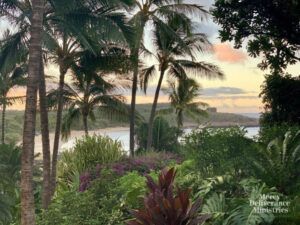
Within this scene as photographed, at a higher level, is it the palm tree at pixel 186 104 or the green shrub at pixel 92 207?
the palm tree at pixel 186 104

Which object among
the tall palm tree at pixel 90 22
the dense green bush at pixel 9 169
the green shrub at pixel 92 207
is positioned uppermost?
the tall palm tree at pixel 90 22

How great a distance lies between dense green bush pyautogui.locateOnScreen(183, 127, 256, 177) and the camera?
34.1 feet

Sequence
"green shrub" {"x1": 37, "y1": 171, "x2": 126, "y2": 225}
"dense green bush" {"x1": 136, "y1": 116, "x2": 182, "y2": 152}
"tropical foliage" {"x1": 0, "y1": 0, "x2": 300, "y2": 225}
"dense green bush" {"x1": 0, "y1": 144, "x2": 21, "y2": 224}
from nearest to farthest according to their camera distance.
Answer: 1. "tropical foliage" {"x1": 0, "y1": 0, "x2": 300, "y2": 225}
2. "green shrub" {"x1": 37, "y1": 171, "x2": 126, "y2": 225}
3. "dense green bush" {"x1": 0, "y1": 144, "x2": 21, "y2": 224}
4. "dense green bush" {"x1": 136, "y1": 116, "x2": 182, "y2": 152}

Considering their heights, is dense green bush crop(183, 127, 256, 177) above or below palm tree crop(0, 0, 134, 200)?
below

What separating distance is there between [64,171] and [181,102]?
876 inches

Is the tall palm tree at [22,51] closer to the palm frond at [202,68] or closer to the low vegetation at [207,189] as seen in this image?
the low vegetation at [207,189]

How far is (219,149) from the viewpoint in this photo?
11195 millimetres

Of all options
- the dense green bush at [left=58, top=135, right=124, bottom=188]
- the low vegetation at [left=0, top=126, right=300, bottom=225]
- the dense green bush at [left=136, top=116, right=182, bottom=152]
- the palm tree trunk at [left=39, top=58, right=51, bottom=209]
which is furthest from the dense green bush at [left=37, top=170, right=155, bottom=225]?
the dense green bush at [left=136, top=116, right=182, bottom=152]

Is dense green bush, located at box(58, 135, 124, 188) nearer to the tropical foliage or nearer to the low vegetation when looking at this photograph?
the tropical foliage

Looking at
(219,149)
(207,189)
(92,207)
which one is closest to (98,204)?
(92,207)

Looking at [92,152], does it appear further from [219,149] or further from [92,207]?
[92,207]

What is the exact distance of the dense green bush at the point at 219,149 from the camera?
10398 mm

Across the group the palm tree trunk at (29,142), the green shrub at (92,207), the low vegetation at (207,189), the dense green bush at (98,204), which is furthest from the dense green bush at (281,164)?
the palm tree trunk at (29,142)

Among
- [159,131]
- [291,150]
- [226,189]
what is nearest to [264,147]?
[291,150]
